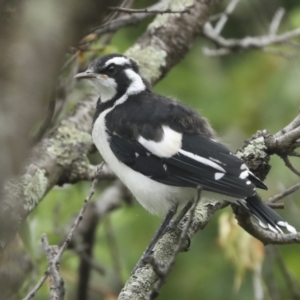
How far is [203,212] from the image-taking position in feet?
8.22

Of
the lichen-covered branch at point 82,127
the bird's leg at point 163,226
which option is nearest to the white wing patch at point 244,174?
the bird's leg at point 163,226

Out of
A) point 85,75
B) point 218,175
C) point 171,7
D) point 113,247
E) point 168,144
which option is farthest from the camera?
point 113,247

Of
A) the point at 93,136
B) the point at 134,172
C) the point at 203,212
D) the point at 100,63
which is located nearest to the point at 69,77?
the point at 100,63

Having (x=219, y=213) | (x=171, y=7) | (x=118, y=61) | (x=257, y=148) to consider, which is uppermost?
(x=171, y=7)

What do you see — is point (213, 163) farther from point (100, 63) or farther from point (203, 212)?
point (100, 63)

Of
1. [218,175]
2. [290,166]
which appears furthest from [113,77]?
[290,166]

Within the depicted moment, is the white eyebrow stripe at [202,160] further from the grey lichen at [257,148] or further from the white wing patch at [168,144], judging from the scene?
the grey lichen at [257,148]

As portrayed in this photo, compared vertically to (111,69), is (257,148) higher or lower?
lower

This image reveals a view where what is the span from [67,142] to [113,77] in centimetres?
38

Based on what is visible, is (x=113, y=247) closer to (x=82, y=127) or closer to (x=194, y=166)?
(x=82, y=127)

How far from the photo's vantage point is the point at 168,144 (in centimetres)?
247

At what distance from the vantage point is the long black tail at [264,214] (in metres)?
2.22

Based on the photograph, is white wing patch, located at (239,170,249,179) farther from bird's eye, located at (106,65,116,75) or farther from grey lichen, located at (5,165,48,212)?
bird's eye, located at (106,65,116,75)

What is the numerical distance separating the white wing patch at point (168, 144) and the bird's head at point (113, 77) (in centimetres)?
50
